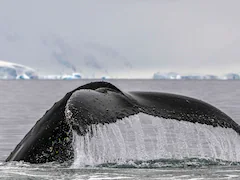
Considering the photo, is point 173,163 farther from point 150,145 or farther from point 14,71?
point 14,71

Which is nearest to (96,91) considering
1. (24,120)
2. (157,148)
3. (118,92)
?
(118,92)

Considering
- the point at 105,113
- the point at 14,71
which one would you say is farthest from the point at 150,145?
the point at 14,71

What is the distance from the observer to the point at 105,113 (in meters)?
6.75

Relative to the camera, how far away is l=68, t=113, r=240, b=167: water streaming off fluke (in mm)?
7293

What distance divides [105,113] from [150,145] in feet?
20.9

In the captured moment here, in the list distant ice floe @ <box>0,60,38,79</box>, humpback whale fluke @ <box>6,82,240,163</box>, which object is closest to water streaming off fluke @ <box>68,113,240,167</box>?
humpback whale fluke @ <box>6,82,240,163</box>

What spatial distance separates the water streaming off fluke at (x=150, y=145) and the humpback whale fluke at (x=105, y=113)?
8 centimetres

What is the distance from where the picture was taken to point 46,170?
7.53 m

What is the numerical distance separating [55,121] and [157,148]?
536 cm

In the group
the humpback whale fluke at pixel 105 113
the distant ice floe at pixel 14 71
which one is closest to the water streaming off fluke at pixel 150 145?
the humpback whale fluke at pixel 105 113

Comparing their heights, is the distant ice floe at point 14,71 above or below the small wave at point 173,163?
above

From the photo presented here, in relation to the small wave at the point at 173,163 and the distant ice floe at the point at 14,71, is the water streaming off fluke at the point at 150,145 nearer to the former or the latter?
the small wave at the point at 173,163

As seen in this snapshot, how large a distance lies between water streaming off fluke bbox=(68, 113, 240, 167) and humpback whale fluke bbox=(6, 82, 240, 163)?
8 cm

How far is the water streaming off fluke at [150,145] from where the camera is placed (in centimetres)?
729
